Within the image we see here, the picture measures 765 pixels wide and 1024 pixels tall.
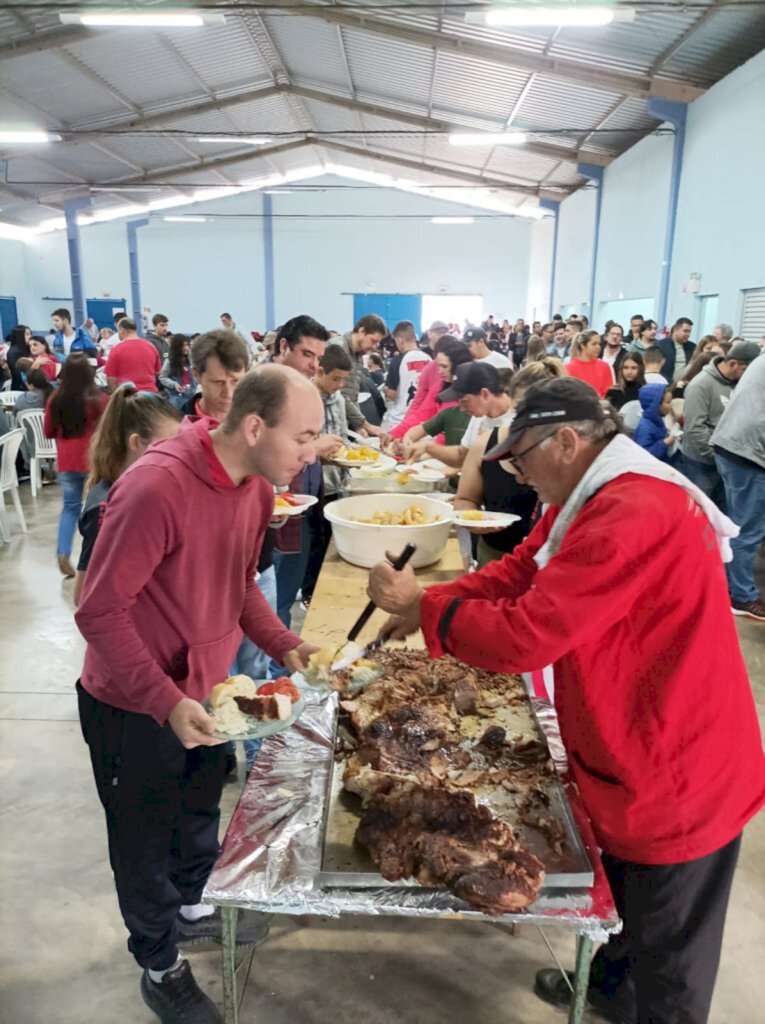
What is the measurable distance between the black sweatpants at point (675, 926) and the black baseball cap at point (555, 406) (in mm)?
994

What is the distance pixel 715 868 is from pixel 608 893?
0.32m

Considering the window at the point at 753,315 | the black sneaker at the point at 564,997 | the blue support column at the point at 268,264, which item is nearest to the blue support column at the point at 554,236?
the blue support column at the point at 268,264

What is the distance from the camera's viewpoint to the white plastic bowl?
286 centimetres

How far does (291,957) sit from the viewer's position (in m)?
2.33

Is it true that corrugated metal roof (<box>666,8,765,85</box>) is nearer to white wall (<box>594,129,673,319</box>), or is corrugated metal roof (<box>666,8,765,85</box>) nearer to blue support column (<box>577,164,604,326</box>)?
white wall (<box>594,129,673,319</box>)

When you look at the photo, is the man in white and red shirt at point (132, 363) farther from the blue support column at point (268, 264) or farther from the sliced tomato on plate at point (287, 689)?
the blue support column at point (268, 264)

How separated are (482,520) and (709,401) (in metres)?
3.15

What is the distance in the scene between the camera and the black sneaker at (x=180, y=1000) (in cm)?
200

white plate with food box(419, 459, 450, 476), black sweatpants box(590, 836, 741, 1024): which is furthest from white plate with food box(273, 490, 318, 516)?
black sweatpants box(590, 836, 741, 1024)

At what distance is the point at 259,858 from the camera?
5.14 ft

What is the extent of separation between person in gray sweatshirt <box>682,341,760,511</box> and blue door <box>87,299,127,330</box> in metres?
20.6

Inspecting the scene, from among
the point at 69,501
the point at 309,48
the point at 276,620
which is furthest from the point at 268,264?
the point at 276,620

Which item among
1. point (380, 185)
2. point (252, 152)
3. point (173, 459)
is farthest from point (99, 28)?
point (380, 185)

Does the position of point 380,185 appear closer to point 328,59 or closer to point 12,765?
point 328,59
